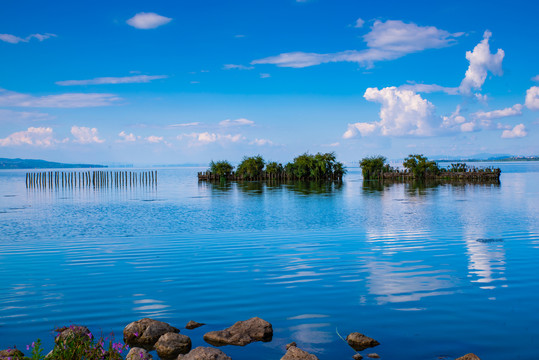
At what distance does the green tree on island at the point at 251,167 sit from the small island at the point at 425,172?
78.9ft

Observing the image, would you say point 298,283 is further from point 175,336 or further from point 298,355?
point 298,355

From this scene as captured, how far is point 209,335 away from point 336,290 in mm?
5142

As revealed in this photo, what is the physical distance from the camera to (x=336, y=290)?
46.9 ft

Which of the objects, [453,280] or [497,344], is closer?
[497,344]

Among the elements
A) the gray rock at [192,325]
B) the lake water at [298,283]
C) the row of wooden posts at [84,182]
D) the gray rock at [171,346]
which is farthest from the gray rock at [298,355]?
the row of wooden posts at [84,182]

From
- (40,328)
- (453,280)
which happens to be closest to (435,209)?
(453,280)

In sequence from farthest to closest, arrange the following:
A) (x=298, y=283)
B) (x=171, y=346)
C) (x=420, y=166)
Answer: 1. (x=420, y=166)
2. (x=298, y=283)
3. (x=171, y=346)

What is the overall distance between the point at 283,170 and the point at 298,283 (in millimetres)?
92693

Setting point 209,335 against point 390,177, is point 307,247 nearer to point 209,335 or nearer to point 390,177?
point 209,335

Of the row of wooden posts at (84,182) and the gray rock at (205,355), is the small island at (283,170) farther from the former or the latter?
the gray rock at (205,355)

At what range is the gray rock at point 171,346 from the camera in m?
9.96

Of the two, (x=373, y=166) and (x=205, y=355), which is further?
(x=373, y=166)

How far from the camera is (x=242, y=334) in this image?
10.5 meters

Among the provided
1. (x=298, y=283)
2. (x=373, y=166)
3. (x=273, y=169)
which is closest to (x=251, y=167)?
(x=273, y=169)
